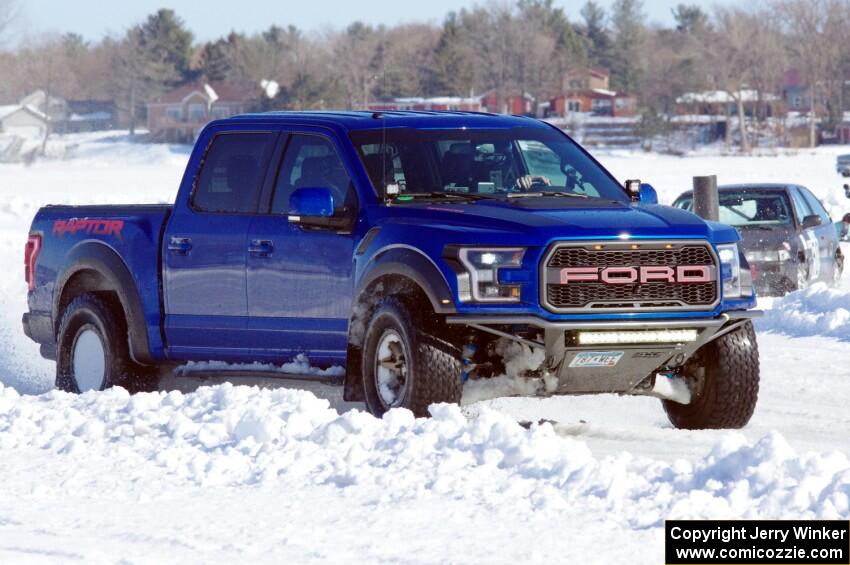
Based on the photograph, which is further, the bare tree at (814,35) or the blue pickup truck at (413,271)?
the bare tree at (814,35)

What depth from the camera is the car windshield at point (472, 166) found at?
9.27 meters

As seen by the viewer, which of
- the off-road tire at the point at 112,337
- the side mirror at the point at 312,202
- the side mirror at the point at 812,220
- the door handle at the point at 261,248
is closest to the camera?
the side mirror at the point at 312,202

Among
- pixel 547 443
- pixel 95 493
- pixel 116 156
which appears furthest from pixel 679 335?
pixel 116 156

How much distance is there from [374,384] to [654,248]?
5.09 ft

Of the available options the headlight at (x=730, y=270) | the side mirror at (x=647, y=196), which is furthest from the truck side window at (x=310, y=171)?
the headlight at (x=730, y=270)

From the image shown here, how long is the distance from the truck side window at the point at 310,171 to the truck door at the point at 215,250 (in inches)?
6.7

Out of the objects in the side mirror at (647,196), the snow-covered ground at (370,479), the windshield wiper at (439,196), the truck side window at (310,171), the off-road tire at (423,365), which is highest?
the truck side window at (310,171)

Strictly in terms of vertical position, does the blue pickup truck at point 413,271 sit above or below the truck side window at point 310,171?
below

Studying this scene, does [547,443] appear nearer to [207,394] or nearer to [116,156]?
[207,394]

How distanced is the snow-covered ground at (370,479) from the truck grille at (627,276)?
0.70 meters

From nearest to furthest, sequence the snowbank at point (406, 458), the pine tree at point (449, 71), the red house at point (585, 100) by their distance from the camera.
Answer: the snowbank at point (406, 458) → the pine tree at point (449, 71) → the red house at point (585, 100)

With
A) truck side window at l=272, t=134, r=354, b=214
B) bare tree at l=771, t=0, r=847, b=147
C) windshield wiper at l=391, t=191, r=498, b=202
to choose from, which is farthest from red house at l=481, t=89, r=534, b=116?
windshield wiper at l=391, t=191, r=498, b=202

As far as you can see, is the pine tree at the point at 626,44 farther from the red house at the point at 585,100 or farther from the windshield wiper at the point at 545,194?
the windshield wiper at the point at 545,194

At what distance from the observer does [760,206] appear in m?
19.8
